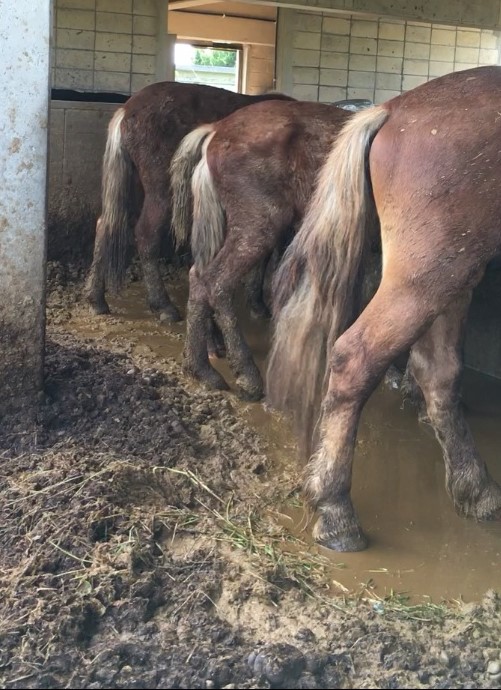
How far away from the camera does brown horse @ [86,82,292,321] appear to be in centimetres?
654

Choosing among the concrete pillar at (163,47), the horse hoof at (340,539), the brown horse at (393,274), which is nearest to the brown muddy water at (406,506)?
the horse hoof at (340,539)

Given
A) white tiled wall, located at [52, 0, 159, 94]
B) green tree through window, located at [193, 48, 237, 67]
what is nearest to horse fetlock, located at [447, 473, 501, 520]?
Result: white tiled wall, located at [52, 0, 159, 94]

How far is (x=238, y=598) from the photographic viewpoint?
278cm

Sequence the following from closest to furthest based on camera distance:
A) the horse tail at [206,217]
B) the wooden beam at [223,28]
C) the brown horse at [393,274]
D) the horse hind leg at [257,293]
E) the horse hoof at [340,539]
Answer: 1. the brown horse at [393,274]
2. the horse hoof at [340,539]
3. the horse tail at [206,217]
4. the horse hind leg at [257,293]
5. the wooden beam at [223,28]

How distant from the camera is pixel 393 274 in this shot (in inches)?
127

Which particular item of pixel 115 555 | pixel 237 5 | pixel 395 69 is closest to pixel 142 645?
pixel 115 555

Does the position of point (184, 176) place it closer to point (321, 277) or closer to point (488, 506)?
point (321, 277)

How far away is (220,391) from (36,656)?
2.86 meters

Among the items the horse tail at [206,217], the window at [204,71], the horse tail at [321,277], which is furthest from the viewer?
the window at [204,71]

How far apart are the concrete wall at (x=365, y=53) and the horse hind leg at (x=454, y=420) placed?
595cm

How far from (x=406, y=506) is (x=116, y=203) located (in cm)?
383

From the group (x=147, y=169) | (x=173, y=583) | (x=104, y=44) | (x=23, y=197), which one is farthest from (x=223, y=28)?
(x=173, y=583)

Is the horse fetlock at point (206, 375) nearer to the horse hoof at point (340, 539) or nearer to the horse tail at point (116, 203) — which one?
the horse tail at point (116, 203)

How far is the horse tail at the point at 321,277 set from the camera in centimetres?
345
